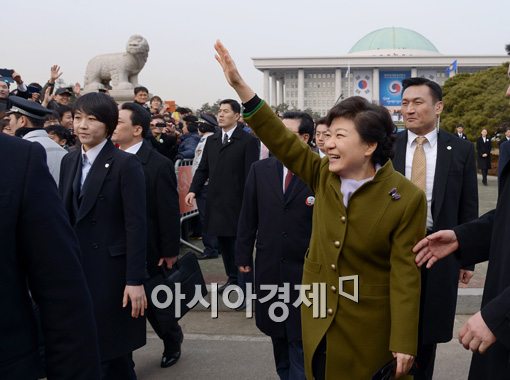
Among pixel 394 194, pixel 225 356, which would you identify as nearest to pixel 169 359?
pixel 225 356

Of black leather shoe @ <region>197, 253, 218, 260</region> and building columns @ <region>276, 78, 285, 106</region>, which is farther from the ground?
building columns @ <region>276, 78, 285, 106</region>

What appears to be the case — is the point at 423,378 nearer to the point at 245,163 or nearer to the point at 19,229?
the point at 19,229

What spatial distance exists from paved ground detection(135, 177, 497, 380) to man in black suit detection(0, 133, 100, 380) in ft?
8.56

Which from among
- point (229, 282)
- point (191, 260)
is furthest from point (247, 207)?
point (229, 282)

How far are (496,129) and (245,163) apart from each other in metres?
22.0

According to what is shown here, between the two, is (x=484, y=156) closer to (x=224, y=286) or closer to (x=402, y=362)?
(x=224, y=286)

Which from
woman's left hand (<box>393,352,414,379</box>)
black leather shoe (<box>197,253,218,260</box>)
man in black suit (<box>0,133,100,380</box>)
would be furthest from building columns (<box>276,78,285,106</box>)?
man in black suit (<box>0,133,100,380</box>)

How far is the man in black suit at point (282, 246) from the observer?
3.33 m

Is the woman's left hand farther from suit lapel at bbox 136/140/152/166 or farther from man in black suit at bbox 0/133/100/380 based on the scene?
suit lapel at bbox 136/140/152/166

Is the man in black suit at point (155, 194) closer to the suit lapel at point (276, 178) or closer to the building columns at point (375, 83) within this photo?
the suit lapel at point (276, 178)

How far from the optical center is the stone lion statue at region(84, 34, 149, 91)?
10.7 meters

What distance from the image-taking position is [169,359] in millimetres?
4121

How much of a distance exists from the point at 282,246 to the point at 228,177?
2596 millimetres

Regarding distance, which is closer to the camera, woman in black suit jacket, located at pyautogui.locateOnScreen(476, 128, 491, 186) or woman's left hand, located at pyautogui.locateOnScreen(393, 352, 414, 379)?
woman's left hand, located at pyautogui.locateOnScreen(393, 352, 414, 379)
